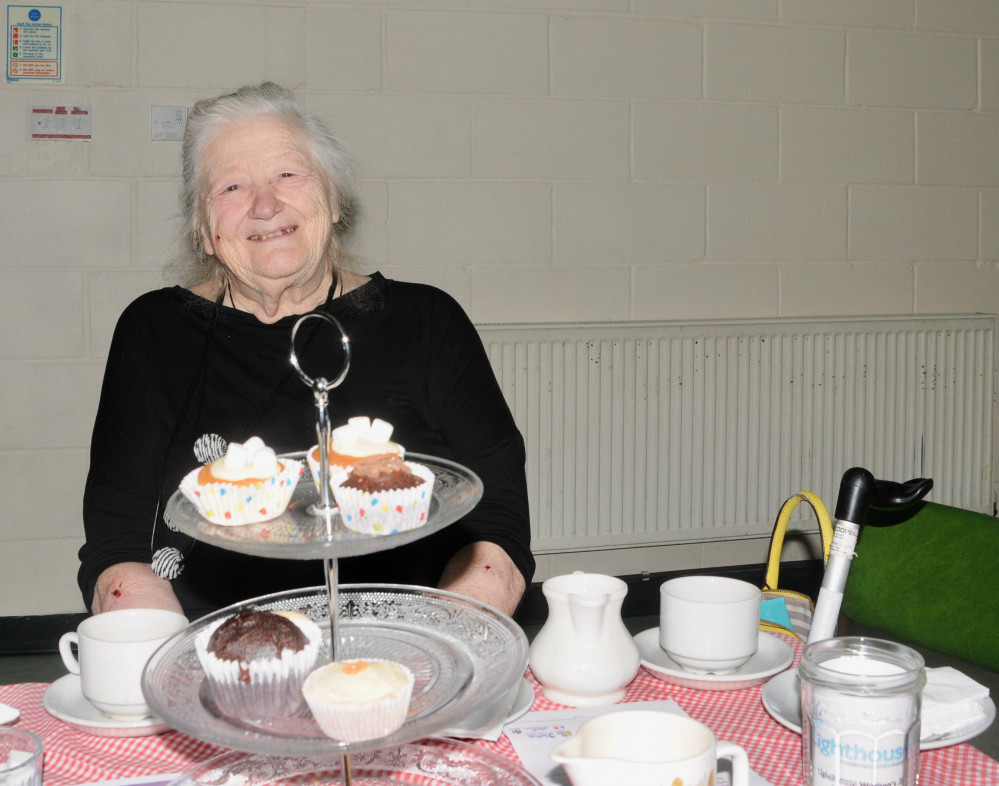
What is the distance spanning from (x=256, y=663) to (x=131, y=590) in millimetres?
681

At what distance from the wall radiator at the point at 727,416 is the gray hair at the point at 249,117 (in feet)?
4.40

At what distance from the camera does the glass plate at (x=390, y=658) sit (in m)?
0.78

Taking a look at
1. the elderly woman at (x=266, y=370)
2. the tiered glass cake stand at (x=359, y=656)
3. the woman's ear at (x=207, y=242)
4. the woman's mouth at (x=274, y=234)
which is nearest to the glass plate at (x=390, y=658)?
the tiered glass cake stand at (x=359, y=656)

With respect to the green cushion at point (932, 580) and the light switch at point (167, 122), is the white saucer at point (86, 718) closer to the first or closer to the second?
the green cushion at point (932, 580)

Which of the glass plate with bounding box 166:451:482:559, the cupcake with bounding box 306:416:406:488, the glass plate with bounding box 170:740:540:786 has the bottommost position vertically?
the glass plate with bounding box 170:740:540:786

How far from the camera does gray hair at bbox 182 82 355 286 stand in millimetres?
1704

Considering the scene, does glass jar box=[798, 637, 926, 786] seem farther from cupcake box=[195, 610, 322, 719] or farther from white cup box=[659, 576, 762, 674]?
cupcake box=[195, 610, 322, 719]

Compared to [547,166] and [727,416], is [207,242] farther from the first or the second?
[727,416]

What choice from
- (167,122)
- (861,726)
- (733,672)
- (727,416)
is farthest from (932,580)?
(167,122)

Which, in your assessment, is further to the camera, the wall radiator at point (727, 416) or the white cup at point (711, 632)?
the wall radiator at point (727, 416)

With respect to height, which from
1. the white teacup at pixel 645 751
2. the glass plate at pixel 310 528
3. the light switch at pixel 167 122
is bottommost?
the white teacup at pixel 645 751

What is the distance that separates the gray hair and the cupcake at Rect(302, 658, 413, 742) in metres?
1.09

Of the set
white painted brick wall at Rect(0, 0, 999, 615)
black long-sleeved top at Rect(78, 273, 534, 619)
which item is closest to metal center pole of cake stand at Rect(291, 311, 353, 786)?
black long-sleeved top at Rect(78, 273, 534, 619)

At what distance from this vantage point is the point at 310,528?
0.92m
